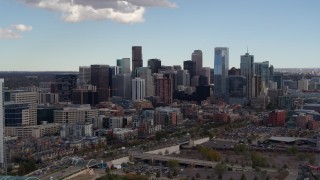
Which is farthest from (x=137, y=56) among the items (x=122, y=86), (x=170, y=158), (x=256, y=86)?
(x=170, y=158)

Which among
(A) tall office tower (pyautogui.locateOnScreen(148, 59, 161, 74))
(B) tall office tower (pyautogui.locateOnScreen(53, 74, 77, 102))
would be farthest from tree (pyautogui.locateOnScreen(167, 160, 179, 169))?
(A) tall office tower (pyautogui.locateOnScreen(148, 59, 161, 74))

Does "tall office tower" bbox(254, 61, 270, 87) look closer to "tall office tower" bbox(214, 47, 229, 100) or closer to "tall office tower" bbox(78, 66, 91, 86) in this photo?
"tall office tower" bbox(214, 47, 229, 100)

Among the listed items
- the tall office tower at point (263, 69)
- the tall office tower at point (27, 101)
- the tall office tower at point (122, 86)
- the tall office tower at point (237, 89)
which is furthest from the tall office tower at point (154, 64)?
the tall office tower at point (27, 101)

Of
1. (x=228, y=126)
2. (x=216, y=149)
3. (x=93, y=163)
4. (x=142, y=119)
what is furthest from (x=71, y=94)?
(x=93, y=163)

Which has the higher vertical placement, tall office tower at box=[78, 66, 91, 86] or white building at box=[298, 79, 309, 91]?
tall office tower at box=[78, 66, 91, 86]

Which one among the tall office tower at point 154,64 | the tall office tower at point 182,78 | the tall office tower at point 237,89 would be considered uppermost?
the tall office tower at point 154,64

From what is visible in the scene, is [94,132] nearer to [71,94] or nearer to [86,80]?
[71,94]

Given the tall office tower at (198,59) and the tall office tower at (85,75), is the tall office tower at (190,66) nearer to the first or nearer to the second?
the tall office tower at (198,59)
